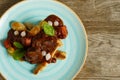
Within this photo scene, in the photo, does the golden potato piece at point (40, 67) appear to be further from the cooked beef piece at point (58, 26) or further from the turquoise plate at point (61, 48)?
the cooked beef piece at point (58, 26)

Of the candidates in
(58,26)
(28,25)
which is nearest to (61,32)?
(58,26)

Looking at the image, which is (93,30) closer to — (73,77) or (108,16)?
(108,16)

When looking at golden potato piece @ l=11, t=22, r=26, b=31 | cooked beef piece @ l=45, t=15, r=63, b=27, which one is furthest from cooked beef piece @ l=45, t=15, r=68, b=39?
golden potato piece @ l=11, t=22, r=26, b=31

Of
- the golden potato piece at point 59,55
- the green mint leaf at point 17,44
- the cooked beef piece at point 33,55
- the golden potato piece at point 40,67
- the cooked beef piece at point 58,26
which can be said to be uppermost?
the cooked beef piece at point 58,26

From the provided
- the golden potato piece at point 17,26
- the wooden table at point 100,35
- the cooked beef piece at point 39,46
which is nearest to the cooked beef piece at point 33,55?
the cooked beef piece at point 39,46

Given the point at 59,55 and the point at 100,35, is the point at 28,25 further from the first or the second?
the point at 100,35

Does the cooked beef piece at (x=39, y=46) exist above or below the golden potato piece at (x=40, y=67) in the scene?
above

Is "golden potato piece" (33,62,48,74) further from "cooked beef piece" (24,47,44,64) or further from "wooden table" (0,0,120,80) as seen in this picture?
"wooden table" (0,0,120,80)

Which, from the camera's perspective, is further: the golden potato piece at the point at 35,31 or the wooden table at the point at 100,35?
the wooden table at the point at 100,35
